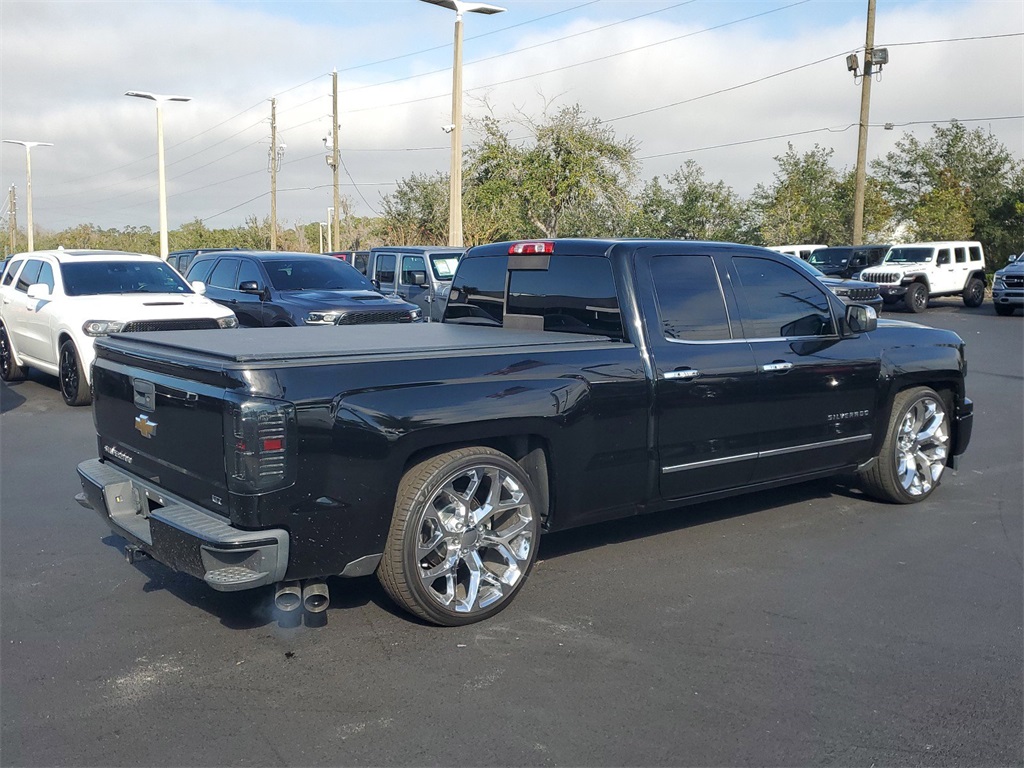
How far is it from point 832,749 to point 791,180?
139 ft

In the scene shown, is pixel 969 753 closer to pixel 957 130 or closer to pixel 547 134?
pixel 547 134

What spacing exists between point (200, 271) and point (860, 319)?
39.5ft

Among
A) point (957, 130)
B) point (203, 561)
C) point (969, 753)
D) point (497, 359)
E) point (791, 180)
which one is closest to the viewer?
point (969, 753)

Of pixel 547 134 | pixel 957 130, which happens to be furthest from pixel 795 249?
pixel 957 130

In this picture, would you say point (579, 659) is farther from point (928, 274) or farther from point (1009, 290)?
point (928, 274)

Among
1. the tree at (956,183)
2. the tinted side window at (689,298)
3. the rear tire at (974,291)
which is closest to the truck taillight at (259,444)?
the tinted side window at (689,298)

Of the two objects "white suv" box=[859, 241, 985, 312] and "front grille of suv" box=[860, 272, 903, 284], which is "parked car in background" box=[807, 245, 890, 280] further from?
"front grille of suv" box=[860, 272, 903, 284]

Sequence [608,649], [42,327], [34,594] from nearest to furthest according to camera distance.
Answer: [608,649] → [34,594] → [42,327]

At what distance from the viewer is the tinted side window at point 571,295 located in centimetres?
529

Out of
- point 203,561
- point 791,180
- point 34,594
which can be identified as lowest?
point 34,594

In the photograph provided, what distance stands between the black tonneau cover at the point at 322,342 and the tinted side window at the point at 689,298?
45 cm

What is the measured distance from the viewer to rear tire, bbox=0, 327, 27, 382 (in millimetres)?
12406

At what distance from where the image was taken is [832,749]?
3.43 m

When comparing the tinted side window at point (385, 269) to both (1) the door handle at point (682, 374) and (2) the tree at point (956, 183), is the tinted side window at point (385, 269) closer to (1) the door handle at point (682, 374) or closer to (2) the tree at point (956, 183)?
(1) the door handle at point (682, 374)
